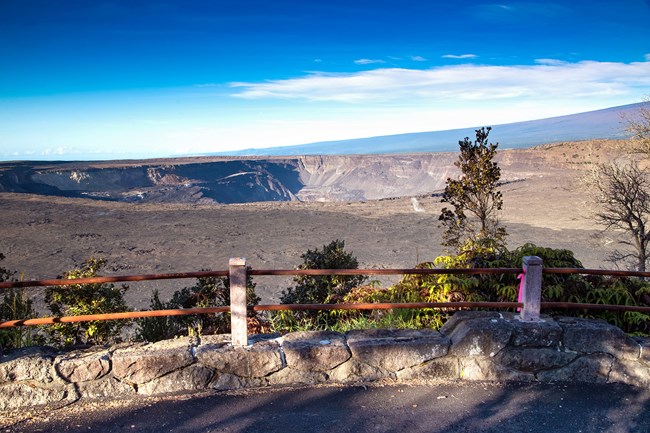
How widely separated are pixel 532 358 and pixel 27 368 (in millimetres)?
4187

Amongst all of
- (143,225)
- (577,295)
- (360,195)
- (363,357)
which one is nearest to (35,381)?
(363,357)

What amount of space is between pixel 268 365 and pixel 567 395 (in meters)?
2.48

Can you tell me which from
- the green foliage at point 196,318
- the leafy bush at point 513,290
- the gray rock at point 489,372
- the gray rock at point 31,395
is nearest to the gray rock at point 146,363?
the gray rock at point 31,395

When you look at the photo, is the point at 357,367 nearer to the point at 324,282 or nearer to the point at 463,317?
the point at 463,317

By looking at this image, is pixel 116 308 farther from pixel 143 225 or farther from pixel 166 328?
pixel 143 225

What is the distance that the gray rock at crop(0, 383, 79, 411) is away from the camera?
367 cm

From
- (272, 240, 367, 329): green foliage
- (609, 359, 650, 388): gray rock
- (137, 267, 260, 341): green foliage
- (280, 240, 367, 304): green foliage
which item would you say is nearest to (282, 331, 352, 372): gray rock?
(137, 267, 260, 341): green foliage

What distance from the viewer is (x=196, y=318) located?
7.34 metres

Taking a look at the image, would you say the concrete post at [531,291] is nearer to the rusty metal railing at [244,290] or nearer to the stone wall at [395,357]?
the rusty metal railing at [244,290]

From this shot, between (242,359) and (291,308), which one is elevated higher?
(291,308)

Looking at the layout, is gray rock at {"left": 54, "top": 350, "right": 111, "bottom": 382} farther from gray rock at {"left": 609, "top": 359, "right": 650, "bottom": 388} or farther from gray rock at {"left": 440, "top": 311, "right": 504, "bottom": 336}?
gray rock at {"left": 609, "top": 359, "right": 650, "bottom": 388}

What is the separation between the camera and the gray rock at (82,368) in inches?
151

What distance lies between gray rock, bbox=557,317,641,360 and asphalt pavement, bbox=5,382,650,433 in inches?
11.8

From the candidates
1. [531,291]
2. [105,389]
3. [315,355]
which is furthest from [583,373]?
[105,389]
